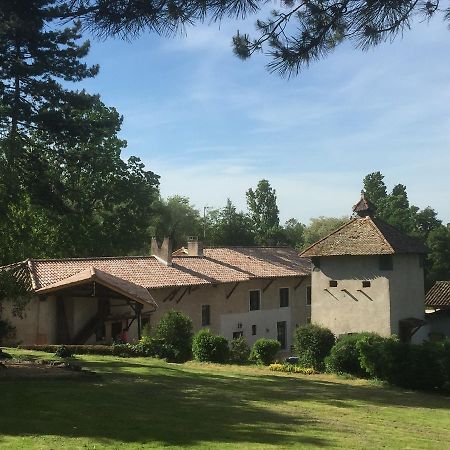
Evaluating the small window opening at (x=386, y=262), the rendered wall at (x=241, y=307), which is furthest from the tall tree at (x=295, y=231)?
the small window opening at (x=386, y=262)

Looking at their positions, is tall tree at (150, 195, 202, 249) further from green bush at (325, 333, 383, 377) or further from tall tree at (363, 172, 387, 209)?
green bush at (325, 333, 383, 377)

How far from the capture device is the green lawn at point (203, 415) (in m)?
9.76

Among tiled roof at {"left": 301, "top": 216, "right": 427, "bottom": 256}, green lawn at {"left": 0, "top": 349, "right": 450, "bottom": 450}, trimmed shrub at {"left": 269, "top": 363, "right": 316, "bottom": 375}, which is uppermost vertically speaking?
tiled roof at {"left": 301, "top": 216, "right": 427, "bottom": 256}

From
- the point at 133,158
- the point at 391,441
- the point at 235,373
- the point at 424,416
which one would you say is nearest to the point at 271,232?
the point at 133,158

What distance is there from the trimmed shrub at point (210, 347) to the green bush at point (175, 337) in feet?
2.54

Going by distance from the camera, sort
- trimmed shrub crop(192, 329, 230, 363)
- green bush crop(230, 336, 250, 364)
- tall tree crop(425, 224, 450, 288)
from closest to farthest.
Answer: trimmed shrub crop(192, 329, 230, 363)
green bush crop(230, 336, 250, 364)
tall tree crop(425, 224, 450, 288)

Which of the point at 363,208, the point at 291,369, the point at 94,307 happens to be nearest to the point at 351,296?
the point at 363,208

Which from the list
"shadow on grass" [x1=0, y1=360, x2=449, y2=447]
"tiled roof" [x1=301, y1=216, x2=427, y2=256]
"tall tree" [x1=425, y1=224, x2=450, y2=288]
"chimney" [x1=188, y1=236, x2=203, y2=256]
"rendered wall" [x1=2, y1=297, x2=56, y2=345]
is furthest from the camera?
"tall tree" [x1=425, y1=224, x2=450, y2=288]

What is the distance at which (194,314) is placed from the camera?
125 feet

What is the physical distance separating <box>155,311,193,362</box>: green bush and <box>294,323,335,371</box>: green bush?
5.07 metres

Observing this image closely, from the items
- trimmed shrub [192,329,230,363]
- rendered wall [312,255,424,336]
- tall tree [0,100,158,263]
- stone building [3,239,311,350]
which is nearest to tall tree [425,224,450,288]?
stone building [3,239,311,350]

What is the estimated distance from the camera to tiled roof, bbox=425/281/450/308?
39.2 meters

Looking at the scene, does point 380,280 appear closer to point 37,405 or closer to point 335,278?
point 335,278

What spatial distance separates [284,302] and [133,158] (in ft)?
55.2
